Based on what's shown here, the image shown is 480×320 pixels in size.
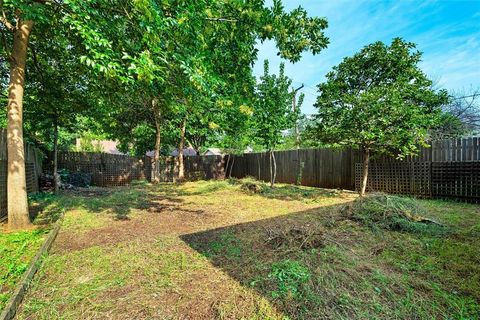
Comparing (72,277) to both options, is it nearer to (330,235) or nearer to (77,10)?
(77,10)

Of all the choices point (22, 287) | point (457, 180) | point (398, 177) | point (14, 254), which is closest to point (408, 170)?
point (398, 177)

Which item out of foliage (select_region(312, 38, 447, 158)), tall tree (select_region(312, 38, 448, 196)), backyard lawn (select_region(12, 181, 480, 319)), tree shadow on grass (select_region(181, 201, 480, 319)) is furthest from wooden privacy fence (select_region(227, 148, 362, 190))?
tree shadow on grass (select_region(181, 201, 480, 319))

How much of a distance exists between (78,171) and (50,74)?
22.8ft

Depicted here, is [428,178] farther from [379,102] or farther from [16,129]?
[16,129]

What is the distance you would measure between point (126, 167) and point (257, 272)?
12.0m

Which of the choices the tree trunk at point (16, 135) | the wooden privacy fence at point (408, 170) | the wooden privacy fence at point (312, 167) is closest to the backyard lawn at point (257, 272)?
the tree trunk at point (16, 135)

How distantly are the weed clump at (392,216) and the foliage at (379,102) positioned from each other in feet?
7.58

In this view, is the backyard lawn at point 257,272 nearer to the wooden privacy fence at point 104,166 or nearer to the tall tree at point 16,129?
the tall tree at point 16,129

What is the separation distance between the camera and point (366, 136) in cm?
630

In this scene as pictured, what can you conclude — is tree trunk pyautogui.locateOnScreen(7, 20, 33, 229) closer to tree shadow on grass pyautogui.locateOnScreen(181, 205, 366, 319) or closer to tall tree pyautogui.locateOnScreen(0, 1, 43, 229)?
tall tree pyautogui.locateOnScreen(0, 1, 43, 229)

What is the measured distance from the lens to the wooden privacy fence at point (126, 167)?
1115 cm

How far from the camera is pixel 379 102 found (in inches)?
248

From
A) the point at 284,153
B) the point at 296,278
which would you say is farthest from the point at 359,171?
the point at 296,278

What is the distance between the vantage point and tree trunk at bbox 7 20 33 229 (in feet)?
11.9
